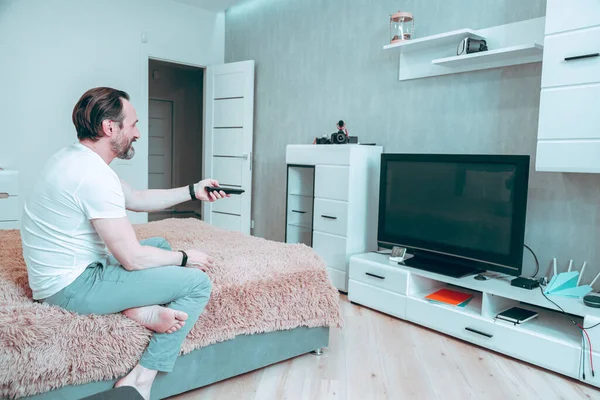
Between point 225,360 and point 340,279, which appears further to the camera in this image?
point 340,279

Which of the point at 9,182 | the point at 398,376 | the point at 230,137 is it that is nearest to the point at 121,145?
the point at 398,376

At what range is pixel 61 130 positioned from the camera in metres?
4.36

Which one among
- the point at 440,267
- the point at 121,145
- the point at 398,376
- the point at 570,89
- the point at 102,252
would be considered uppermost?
the point at 570,89

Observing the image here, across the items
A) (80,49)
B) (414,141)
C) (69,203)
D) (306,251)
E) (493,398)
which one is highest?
(80,49)

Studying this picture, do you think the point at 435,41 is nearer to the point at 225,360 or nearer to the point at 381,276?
the point at 381,276

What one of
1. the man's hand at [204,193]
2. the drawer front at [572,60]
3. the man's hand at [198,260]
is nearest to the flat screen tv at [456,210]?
the drawer front at [572,60]

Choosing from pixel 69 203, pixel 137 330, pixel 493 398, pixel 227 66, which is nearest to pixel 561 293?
pixel 493 398

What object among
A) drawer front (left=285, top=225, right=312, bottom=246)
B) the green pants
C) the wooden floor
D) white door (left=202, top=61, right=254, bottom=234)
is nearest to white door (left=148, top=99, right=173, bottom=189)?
white door (left=202, top=61, right=254, bottom=234)

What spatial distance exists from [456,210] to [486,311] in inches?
24.5

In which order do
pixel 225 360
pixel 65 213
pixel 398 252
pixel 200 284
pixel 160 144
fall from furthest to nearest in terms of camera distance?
1. pixel 160 144
2. pixel 398 252
3. pixel 225 360
4. pixel 200 284
5. pixel 65 213

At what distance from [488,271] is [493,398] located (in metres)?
1.06

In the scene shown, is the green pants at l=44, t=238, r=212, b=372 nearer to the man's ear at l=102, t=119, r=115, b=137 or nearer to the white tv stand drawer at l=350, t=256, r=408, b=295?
the man's ear at l=102, t=119, r=115, b=137

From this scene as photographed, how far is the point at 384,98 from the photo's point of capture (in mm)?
3607

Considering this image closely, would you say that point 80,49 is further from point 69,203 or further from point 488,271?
point 488,271
